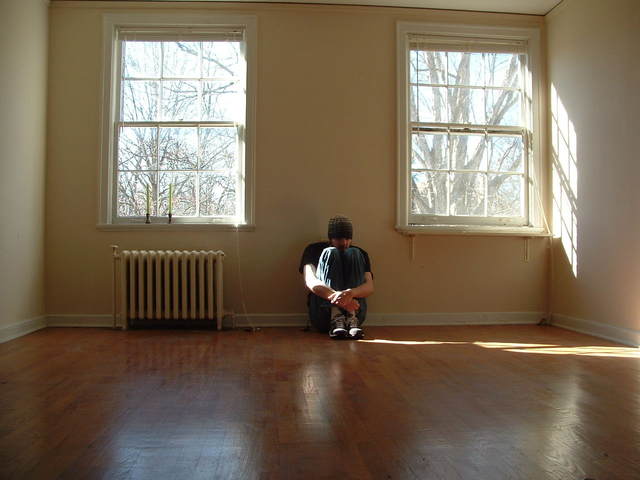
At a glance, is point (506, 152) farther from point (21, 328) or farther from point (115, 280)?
point (21, 328)

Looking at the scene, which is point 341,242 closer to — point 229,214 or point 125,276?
point 229,214

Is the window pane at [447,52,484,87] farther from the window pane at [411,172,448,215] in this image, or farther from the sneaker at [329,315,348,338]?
the sneaker at [329,315,348,338]

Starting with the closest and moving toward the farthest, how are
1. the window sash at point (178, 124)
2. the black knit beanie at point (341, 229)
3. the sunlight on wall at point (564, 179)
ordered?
the black knit beanie at point (341, 229) < the sunlight on wall at point (564, 179) < the window sash at point (178, 124)

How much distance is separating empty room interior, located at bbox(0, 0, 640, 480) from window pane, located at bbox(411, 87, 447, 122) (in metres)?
0.02

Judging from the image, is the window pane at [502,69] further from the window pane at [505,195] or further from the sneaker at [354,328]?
the sneaker at [354,328]

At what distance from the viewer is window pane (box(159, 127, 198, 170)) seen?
4.16 m

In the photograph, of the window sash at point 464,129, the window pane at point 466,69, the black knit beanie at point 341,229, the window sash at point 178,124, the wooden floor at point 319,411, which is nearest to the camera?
the wooden floor at point 319,411

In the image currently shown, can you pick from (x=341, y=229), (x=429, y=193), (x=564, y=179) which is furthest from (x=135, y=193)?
(x=564, y=179)

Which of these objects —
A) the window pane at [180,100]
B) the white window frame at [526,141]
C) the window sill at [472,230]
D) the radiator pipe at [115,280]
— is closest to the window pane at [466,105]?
the white window frame at [526,141]

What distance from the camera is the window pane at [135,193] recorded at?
13.5 ft

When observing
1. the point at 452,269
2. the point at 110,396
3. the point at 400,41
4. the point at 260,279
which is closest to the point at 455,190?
the point at 452,269

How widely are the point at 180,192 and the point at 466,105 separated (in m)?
2.72

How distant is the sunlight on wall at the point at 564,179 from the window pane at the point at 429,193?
0.97 metres

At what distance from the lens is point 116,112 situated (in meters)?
4.12
